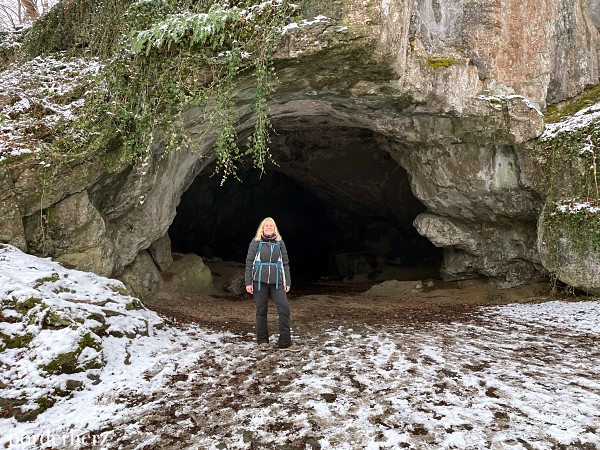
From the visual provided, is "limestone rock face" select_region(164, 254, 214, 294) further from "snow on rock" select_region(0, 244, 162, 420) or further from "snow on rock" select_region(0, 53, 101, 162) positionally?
"snow on rock" select_region(0, 53, 101, 162)

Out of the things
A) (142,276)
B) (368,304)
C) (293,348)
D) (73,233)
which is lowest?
(368,304)

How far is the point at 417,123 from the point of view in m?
9.62

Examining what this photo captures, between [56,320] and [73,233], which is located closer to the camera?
[56,320]

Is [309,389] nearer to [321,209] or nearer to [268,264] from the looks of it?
[268,264]

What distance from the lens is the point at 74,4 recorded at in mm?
8391

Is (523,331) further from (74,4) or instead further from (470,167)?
(74,4)

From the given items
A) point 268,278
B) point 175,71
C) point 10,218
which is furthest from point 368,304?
point 10,218

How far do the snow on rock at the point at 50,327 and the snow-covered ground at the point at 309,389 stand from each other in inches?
1.1

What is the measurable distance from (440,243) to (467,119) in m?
4.07

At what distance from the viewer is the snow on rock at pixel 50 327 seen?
12.1 ft

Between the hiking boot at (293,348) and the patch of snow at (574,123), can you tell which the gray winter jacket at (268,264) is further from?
the patch of snow at (574,123)

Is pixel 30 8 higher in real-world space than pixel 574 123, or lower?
higher

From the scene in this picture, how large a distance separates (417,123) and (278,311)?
634 centimetres

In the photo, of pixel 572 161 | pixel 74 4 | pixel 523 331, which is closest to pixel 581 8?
pixel 572 161
